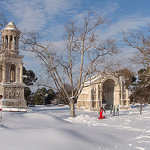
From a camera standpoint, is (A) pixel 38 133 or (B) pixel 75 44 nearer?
(A) pixel 38 133

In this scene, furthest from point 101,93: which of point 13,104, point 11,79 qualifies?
point 13,104

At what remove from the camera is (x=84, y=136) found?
596cm

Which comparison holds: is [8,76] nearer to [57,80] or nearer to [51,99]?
[57,80]

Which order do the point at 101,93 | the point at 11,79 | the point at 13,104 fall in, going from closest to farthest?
the point at 13,104
the point at 11,79
the point at 101,93

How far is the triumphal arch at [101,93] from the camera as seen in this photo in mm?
32500

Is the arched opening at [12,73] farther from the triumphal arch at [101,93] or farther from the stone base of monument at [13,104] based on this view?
the triumphal arch at [101,93]

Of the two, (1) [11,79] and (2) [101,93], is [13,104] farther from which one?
(2) [101,93]

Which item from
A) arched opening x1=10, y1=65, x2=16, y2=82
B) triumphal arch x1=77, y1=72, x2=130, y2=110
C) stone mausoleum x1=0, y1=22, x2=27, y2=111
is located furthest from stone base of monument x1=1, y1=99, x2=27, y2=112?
triumphal arch x1=77, y1=72, x2=130, y2=110

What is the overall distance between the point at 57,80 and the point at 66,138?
36.6ft

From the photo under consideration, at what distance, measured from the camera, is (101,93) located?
109 feet

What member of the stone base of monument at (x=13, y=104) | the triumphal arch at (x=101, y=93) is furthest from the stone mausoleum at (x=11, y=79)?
the triumphal arch at (x=101, y=93)

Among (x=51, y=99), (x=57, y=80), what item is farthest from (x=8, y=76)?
(x=51, y=99)

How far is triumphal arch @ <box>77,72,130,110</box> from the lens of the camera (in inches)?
1280

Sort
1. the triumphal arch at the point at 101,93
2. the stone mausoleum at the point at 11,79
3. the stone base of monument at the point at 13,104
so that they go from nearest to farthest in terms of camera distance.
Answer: the stone base of monument at the point at 13,104, the stone mausoleum at the point at 11,79, the triumphal arch at the point at 101,93
